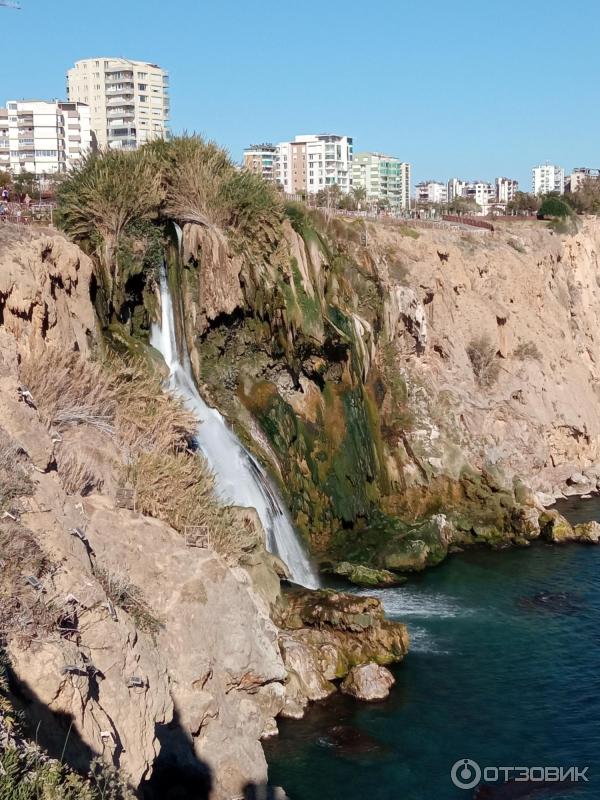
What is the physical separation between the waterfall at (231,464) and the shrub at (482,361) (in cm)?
1620

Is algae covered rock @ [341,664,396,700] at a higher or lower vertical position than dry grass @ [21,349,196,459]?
lower

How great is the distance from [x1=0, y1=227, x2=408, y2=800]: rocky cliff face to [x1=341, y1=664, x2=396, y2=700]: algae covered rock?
456 millimetres

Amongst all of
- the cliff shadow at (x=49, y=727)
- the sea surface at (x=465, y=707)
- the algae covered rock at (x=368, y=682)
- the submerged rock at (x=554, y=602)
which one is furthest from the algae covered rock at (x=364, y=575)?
the cliff shadow at (x=49, y=727)

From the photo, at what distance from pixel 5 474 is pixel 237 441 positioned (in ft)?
44.5

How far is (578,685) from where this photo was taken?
21781 mm

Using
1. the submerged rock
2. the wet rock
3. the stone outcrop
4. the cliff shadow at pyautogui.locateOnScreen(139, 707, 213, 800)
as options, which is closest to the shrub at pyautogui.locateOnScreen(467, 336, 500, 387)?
the submerged rock

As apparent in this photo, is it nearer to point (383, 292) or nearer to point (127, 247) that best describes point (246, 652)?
point (127, 247)

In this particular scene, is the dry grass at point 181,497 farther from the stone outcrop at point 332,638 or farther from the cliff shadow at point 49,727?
the cliff shadow at point 49,727

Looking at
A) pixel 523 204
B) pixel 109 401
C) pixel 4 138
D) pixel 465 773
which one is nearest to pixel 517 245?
pixel 523 204

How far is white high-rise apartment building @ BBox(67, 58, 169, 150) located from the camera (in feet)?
394

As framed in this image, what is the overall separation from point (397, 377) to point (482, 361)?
5975 millimetres

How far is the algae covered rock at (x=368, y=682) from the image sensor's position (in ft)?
69.0

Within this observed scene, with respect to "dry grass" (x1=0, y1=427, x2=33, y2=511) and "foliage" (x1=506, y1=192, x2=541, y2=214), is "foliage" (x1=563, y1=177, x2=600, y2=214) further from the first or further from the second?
"dry grass" (x1=0, y1=427, x2=33, y2=511)

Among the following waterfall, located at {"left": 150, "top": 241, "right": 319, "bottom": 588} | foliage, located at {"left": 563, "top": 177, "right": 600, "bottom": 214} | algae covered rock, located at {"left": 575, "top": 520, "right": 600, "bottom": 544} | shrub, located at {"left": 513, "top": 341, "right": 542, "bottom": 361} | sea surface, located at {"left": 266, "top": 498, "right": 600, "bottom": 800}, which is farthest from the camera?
foliage, located at {"left": 563, "top": 177, "right": 600, "bottom": 214}
